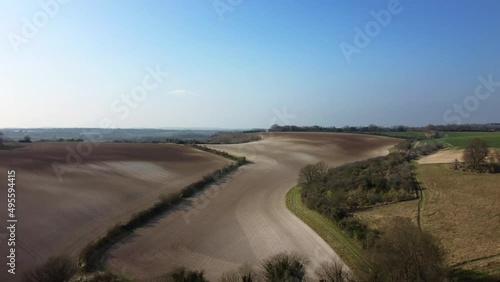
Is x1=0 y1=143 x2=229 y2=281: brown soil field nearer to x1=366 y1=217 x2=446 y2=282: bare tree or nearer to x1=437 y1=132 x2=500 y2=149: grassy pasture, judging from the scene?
x1=366 y1=217 x2=446 y2=282: bare tree

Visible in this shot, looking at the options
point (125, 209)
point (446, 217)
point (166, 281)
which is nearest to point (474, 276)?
point (446, 217)

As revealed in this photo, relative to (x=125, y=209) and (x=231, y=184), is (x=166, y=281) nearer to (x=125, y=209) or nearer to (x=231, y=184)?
(x=125, y=209)

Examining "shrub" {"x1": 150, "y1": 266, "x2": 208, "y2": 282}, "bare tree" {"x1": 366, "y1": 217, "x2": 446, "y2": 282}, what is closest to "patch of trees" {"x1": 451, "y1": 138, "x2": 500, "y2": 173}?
"bare tree" {"x1": 366, "y1": 217, "x2": 446, "y2": 282}

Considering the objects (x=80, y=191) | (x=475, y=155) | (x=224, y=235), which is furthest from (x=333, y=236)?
(x=80, y=191)

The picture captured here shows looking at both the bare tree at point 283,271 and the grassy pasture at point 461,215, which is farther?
the grassy pasture at point 461,215

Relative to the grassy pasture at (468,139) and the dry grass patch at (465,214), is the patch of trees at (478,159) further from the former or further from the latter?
the grassy pasture at (468,139)

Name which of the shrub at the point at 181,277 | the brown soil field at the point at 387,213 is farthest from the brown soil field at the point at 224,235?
the brown soil field at the point at 387,213
